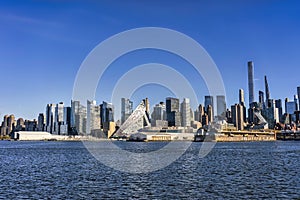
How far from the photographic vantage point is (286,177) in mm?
42719

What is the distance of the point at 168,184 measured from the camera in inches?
1463

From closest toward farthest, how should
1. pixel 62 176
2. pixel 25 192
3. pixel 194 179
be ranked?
pixel 25 192
pixel 194 179
pixel 62 176

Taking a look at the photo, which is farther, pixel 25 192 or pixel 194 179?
pixel 194 179

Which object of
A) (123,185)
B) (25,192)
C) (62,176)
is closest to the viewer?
(25,192)

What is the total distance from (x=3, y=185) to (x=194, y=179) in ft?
73.6

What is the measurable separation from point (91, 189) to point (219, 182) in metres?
14.8

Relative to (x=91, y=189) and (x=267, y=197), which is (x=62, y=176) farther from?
(x=267, y=197)

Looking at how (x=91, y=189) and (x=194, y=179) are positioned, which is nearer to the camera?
(x=91, y=189)

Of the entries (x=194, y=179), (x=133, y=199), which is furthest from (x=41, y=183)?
(x=194, y=179)

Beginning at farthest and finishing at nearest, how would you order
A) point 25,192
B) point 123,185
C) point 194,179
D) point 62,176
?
point 62,176 → point 194,179 → point 123,185 → point 25,192

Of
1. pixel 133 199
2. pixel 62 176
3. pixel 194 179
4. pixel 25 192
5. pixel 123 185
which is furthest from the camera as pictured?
pixel 62 176

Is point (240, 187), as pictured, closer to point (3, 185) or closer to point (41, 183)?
→ point (41, 183)

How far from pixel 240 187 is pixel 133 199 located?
40.5 feet

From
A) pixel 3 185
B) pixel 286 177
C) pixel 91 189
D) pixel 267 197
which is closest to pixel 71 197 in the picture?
pixel 91 189
